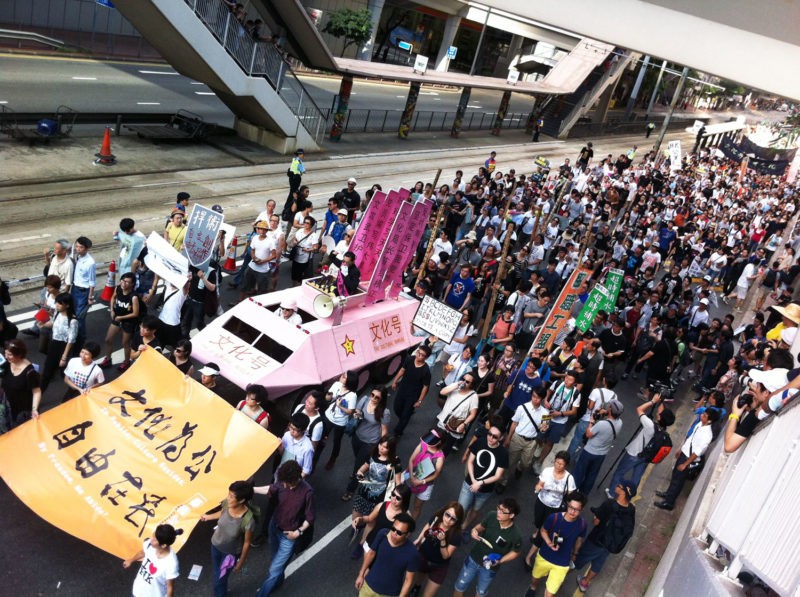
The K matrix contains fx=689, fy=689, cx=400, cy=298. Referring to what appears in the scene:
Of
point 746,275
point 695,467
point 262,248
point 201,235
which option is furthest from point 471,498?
point 746,275

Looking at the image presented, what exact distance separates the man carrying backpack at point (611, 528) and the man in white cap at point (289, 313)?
500cm

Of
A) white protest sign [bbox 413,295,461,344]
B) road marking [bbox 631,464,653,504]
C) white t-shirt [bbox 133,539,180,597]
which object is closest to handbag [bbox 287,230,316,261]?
white protest sign [bbox 413,295,461,344]

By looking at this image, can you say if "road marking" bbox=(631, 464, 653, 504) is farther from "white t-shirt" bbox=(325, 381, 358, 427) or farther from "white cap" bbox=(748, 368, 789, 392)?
"white t-shirt" bbox=(325, 381, 358, 427)

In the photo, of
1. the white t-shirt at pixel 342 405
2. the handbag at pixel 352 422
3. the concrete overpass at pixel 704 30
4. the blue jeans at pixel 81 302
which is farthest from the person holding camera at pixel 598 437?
the blue jeans at pixel 81 302

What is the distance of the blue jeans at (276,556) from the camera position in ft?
22.7

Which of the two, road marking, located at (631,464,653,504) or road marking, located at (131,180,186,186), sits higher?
road marking, located at (631,464,653,504)

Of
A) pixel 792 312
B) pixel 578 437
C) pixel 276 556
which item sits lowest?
pixel 276 556

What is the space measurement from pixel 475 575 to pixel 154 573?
3551mm

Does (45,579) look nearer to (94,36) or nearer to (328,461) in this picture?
(328,461)

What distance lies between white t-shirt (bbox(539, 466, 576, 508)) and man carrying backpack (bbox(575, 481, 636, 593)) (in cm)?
40

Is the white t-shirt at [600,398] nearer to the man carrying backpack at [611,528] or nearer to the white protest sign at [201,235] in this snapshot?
the man carrying backpack at [611,528]

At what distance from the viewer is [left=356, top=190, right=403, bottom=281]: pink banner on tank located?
1250 centimetres

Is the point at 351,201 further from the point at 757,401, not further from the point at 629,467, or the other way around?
the point at 757,401

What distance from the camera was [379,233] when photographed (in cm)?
1266
